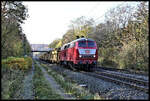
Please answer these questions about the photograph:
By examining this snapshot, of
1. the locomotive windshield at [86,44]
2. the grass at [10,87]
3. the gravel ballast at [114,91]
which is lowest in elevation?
the gravel ballast at [114,91]

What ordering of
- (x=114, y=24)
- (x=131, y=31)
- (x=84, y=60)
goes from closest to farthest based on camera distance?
(x=84, y=60) → (x=131, y=31) → (x=114, y=24)

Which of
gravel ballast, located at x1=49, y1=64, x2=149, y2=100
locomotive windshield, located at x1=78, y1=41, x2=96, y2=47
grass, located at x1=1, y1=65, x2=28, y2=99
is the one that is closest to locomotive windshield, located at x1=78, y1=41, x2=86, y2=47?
locomotive windshield, located at x1=78, y1=41, x2=96, y2=47

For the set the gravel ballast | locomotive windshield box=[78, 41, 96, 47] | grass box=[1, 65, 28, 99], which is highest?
locomotive windshield box=[78, 41, 96, 47]

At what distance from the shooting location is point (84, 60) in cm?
1986

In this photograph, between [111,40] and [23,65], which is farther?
[111,40]

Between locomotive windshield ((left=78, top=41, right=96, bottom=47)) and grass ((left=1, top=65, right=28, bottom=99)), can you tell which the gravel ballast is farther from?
locomotive windshield ((left=78, top=41, right=96, bottom=47))

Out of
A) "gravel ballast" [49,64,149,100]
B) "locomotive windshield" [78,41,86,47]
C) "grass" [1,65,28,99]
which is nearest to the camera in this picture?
"grass" [1,65,28,99]

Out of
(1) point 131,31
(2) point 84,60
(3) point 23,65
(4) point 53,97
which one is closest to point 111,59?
(1) point 131,31

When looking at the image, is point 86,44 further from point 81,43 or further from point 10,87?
point 10,87

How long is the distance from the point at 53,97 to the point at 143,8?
21.2 metres

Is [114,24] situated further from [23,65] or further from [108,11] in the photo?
[23,65]

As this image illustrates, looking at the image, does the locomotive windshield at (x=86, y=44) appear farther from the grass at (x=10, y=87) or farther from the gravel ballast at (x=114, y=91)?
the grass at (x=10, y=87)

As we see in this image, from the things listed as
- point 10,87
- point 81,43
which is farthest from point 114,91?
point 81,43

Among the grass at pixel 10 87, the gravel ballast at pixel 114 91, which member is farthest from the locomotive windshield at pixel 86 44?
the grass at pixel 10 87
